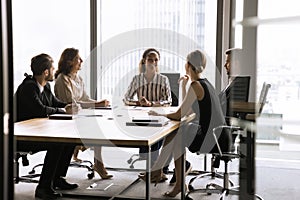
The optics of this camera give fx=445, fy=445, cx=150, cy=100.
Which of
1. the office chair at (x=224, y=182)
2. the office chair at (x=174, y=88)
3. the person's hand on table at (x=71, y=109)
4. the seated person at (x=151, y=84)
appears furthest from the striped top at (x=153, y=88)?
the office chair at (x=224, y=182)

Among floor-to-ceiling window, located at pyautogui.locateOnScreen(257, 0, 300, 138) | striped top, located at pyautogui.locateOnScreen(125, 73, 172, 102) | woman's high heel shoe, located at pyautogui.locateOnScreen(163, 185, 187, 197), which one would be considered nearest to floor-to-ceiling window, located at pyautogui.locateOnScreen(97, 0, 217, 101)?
striped top, located at pyautogui.locateOnScreen(125, 73, 172, 102)

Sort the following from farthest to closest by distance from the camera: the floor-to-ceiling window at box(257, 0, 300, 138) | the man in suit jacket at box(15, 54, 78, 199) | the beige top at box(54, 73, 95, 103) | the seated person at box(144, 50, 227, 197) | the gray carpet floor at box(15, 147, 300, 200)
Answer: the beige top at box(54, 73, 95, 103), the man in suit jacket at box(15, 54, 78, 199), the seated person at box(144, 50, 227, 197), the gray carpet floor at box(15, 147, 300, 200), the floor-to-ceiling window at box(257, 0, 300, 138)

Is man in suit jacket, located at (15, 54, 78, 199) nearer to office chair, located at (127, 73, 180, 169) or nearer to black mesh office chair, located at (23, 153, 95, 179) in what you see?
black mesh office chair, located at (23, 153, 95, 179)

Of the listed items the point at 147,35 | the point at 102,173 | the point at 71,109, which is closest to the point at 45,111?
the point at 71,109

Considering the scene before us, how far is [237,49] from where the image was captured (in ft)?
4.52

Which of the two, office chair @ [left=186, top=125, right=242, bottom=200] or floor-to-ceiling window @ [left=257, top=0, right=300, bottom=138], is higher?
floor-to-ceiling window @ [left=257, top=0, right=300, bottom=138]

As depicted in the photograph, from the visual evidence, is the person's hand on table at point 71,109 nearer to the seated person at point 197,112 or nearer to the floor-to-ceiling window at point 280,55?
the seated person at point 197,112

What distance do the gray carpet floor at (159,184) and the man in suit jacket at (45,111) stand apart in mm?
143

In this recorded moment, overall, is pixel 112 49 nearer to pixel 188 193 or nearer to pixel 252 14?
pixel 188 193

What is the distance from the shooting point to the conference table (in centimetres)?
246

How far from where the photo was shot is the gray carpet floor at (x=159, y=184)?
71.1 inches

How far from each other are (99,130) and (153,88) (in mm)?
1680

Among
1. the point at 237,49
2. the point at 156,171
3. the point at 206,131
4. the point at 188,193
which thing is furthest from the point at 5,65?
the point at 156,171

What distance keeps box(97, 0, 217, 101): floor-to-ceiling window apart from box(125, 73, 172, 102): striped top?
712 millimetres
